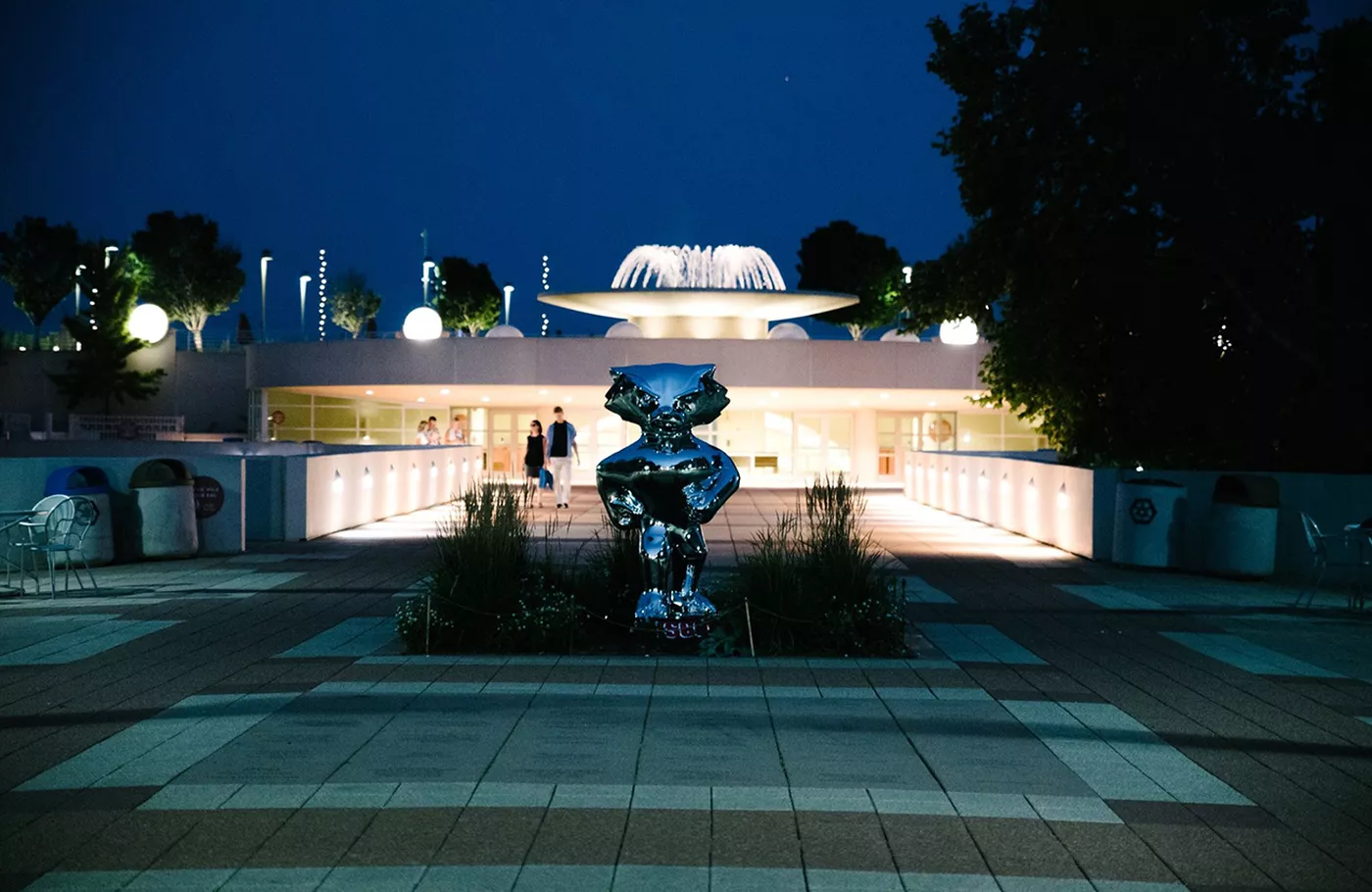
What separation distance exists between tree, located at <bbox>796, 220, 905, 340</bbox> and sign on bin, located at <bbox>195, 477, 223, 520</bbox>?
59.8 metres

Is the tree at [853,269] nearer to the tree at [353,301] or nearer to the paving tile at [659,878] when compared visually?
the tree at [353,301]

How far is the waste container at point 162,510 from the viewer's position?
15.6 meters

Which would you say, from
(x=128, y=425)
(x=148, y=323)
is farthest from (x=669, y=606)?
(x=128, y=425)

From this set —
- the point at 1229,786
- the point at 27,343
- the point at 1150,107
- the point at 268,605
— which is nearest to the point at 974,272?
the point at 1150,107

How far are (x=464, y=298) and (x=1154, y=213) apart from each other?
201 ft

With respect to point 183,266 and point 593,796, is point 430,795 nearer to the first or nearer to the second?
point 593,796

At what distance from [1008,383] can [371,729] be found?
1681 centimetres

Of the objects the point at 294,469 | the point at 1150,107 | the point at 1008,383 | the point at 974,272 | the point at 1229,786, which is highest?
the point at 1150,107

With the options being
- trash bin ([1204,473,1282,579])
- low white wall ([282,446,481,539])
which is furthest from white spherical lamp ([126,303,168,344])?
trash bin ([1204,473,1282,579])

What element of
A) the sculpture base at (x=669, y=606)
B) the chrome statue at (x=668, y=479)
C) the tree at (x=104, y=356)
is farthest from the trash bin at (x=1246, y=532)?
the tree at (x=104, y=356)

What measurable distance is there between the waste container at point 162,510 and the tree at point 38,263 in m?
72.8

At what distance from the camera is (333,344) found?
141ft

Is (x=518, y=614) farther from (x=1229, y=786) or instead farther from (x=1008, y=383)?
(x=1008, y=383)

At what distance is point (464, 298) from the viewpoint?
7762 cm
